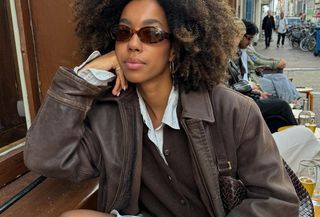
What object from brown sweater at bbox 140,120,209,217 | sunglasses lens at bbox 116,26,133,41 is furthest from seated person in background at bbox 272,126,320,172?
sunglasses lens at bbox 116,26,133,41

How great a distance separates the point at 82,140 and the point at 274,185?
80 cm

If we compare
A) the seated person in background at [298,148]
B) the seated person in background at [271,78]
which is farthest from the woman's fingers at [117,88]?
the seated person in background at [271,78]

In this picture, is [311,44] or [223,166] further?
[311,44]

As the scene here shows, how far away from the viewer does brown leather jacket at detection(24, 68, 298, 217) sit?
147 cm

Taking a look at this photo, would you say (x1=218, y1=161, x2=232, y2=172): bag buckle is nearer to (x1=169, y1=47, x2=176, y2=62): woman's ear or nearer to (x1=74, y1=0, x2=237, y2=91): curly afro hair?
(x1=74, y1=0, x2=237, y2=91): curly afro hair

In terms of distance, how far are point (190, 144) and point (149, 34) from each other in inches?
18.1

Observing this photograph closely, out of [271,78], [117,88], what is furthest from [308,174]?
[271,78]

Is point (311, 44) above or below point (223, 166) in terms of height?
below

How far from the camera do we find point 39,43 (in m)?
1.89

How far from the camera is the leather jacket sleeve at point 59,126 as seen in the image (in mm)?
1494

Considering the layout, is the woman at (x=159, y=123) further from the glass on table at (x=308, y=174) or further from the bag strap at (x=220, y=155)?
the glass on table at (x=308, y=174)

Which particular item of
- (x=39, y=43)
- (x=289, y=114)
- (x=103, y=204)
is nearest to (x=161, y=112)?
(x=103, y=204)

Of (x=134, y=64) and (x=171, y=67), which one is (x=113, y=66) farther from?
(x=171, y=67)

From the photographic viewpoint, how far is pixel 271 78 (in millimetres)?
5441
